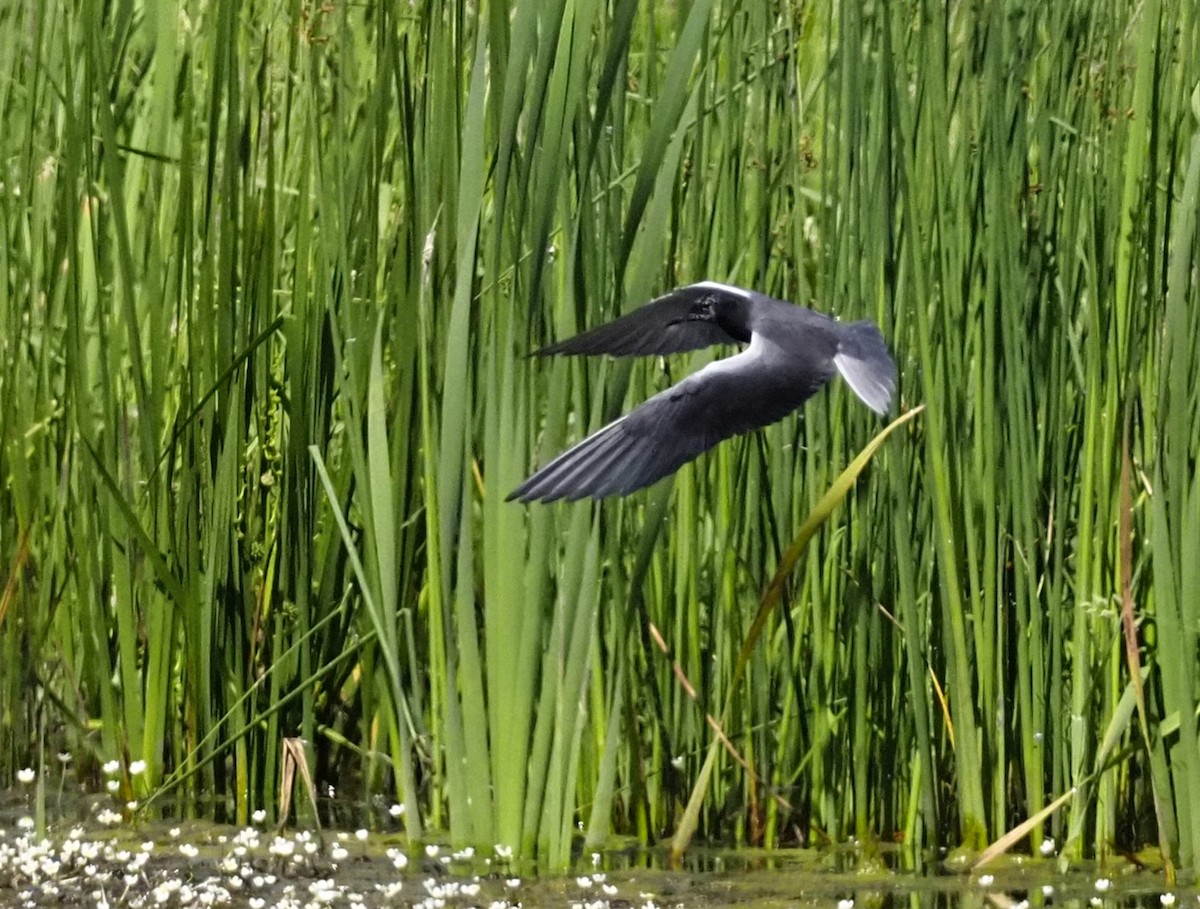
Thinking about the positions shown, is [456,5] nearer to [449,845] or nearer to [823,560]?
[823,560]

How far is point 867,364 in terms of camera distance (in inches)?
83.4

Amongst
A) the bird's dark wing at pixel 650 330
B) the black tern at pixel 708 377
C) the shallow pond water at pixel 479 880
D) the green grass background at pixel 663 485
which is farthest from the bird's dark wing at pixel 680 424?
the shallow pond water at pixel 479 880

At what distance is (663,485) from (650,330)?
0.20 m

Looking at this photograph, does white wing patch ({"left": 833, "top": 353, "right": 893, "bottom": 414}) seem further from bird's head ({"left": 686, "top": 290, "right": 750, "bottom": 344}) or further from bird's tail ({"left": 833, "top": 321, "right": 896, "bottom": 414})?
bird's head ({"left": 686, "top": 290, "right": 750, "bottom": 344})

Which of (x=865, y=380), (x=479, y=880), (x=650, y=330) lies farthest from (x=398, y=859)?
(x=865, y=380)

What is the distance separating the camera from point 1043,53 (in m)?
2.59

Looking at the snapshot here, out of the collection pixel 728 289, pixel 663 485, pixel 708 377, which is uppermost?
pixel 728 289

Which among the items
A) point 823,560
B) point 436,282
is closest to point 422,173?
point 436,282

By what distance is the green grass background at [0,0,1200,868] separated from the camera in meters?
2.26

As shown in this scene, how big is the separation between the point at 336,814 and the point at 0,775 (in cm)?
55

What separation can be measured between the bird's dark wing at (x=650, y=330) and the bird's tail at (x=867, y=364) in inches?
5.5

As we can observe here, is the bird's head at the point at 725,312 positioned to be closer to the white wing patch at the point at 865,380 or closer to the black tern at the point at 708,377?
the black tern at the point at 708,377

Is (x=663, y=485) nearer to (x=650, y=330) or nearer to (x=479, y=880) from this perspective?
(x=650, y=330)

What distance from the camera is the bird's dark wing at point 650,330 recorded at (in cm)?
210
